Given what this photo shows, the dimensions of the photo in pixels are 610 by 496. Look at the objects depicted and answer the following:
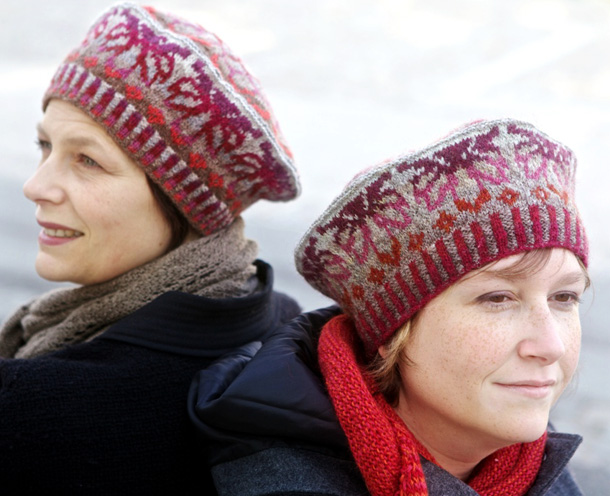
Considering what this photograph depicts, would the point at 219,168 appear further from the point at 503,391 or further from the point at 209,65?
the point at 503,391

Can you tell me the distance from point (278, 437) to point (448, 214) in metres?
0.70

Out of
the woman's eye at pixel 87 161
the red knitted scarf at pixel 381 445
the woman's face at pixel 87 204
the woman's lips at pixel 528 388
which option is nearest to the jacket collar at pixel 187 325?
the woman's face at pixel 87 204

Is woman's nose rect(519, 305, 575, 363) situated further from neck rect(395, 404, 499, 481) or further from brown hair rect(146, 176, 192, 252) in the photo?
brown hair rect(146, 176, 192, 252)

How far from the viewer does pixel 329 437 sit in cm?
190

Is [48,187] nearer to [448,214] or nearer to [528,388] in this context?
[448,214]

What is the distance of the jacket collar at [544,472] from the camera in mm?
1858

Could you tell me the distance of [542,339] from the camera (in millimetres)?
Result: 1802

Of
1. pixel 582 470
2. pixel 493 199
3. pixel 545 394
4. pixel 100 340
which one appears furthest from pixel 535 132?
pixel 582 470

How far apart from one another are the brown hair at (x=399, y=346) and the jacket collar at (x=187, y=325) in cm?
53

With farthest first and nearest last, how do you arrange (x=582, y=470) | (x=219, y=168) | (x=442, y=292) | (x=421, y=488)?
(x=582, y=470)
(x=219, y=168)
(x=442, y=292)
(x=421, y=488)

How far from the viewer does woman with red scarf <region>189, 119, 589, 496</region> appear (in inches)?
71.1

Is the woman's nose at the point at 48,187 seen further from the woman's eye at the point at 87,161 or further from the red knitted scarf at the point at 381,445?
the red knitted scarf at the point at 381,445

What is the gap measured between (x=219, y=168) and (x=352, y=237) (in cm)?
67

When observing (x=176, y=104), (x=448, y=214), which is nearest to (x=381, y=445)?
(x=448, y=214)
